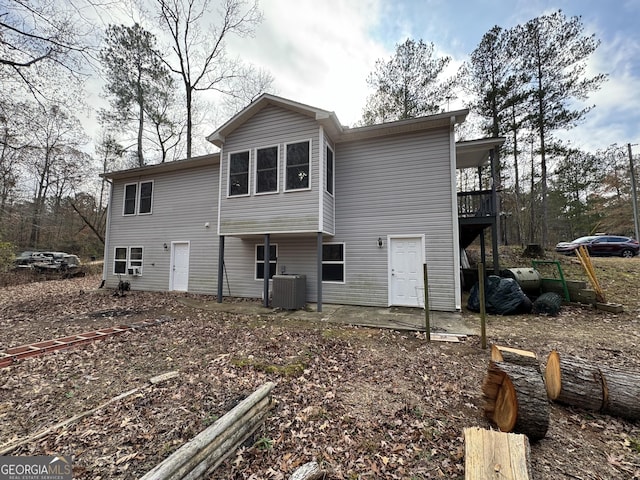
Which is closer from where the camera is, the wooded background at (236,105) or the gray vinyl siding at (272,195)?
the gray vinyl siding at (272,195)

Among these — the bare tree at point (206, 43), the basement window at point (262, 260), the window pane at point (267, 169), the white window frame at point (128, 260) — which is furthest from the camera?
the bare tree at point (206, 43)

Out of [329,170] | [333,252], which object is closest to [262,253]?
[333,252]

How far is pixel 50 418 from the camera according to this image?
2.65m

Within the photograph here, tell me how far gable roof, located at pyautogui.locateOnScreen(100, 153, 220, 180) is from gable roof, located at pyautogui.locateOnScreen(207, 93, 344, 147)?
1.13 m

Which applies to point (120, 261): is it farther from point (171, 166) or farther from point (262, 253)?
point (262, 253)

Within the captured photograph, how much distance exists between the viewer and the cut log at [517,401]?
2.22 meters

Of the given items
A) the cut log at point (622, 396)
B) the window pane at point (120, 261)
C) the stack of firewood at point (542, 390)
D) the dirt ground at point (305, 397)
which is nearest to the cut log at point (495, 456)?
the dirt ground at point (305, 397)

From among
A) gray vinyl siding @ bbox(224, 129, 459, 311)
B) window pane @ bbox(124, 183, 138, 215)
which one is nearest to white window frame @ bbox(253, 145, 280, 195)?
gray vinyl siding @ bbox(224, 129, 459, 311)

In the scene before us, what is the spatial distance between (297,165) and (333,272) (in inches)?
140

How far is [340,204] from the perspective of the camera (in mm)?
8484

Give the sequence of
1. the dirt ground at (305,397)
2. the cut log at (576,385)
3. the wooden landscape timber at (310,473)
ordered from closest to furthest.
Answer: the wooden landscape timber at (310,473)
the dirt ground at (305,397)
the cut log at (576,385)

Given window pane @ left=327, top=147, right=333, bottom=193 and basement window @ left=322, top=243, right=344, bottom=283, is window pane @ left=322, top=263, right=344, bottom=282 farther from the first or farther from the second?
window pane @ left=327, top=147, right=333, bottom=193

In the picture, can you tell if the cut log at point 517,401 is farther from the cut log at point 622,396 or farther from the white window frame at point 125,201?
the white window frame at point 125,201

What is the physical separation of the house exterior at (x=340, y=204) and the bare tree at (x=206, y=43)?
904 cm
